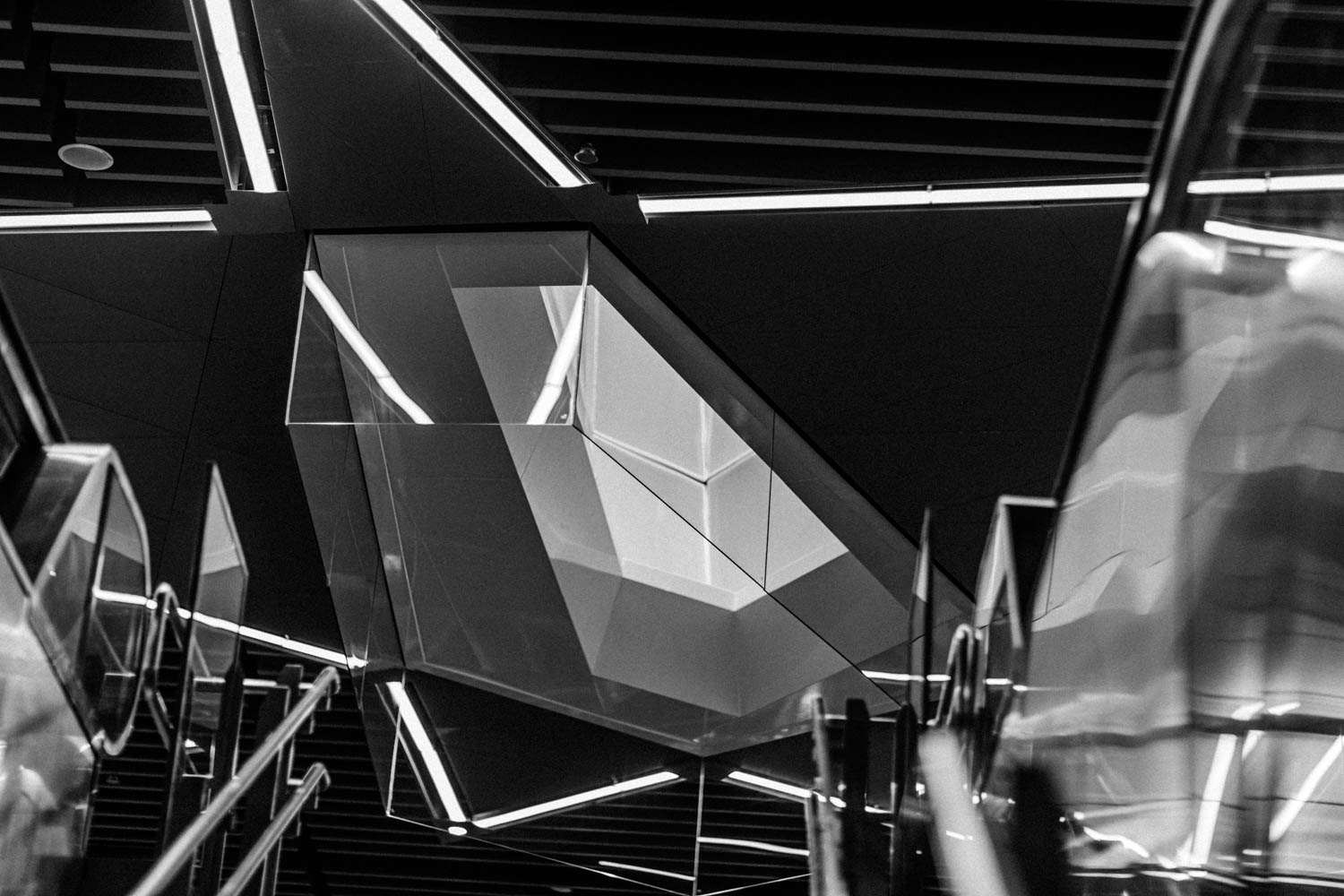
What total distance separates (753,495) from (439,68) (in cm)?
236

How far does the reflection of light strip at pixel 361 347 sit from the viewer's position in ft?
19.6

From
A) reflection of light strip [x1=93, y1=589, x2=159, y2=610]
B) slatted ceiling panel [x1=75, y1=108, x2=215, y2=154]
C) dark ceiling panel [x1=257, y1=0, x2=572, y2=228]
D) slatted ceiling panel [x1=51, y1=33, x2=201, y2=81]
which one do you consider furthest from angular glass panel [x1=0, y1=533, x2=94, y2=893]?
slatted ceiling panel [x1=75, y1=108, x2=215, y2=154]

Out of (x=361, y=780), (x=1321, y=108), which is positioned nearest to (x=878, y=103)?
(x=1321, y=108)

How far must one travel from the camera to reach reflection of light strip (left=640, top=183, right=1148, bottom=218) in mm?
6473

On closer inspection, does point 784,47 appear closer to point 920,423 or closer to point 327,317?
point 327,317

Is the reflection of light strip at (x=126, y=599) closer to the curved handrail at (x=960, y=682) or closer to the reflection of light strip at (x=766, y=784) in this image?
the curved handrail at (x=960, y=682)

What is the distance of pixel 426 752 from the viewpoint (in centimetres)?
675

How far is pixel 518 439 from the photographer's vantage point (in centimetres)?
577

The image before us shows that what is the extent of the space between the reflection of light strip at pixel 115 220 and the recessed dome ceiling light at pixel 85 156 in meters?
0.29

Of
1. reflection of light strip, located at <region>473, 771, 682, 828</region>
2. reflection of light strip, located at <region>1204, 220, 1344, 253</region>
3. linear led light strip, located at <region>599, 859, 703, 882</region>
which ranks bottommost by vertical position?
linear led light strip, located at <region>599, 859, 703, 882</region>

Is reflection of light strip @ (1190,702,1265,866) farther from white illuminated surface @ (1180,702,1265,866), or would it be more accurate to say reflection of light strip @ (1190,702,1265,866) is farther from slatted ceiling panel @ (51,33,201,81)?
slatted ceiling panel @ (51,33,201,81)

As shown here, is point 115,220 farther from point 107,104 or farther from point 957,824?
point 957,824

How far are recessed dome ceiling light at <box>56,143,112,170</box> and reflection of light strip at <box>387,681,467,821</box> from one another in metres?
2.89

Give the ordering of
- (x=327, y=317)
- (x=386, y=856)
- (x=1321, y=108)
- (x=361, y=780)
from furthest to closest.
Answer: (x=386, y=856)
(x=361, y=780)
(x=327, y=317)
(x=1321, y=108)
